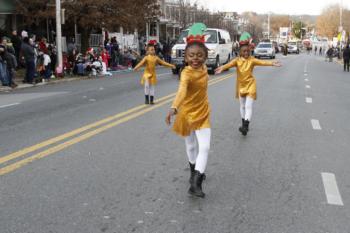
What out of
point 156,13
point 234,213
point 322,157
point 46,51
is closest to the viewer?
point 234,213

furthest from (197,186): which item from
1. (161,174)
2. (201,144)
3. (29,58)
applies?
(29,58)

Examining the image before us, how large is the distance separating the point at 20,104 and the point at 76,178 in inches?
325

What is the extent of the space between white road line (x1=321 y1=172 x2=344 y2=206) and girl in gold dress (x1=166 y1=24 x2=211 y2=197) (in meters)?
1.35

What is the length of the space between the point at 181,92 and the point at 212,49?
71.8ft

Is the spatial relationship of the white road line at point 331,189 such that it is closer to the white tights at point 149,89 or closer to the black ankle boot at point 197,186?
the black ankle boot at point 197,186

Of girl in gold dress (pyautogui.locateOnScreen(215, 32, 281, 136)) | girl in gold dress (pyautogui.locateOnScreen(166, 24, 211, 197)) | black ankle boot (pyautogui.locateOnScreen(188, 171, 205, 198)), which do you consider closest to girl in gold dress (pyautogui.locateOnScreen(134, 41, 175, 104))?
girl in gold dress (pyautogui.locateOnScreen(215, 32, 281, 136))

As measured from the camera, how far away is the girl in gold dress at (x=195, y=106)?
560 cm

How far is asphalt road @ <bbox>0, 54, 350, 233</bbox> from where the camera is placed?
484 cm

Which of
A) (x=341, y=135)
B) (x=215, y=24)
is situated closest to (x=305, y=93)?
(x=341, y=135)

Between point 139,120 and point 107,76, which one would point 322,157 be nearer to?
point 139,120

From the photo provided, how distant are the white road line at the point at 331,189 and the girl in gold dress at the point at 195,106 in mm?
1347

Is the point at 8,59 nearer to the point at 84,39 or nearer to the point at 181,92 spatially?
the point at 84,39

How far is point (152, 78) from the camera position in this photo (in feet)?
43.1

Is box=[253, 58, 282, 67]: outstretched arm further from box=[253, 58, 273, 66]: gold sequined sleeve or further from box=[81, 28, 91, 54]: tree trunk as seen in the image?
box=[81, 28, 91, 54]: tree trunk
